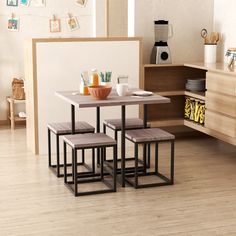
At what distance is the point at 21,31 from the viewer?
6.71m

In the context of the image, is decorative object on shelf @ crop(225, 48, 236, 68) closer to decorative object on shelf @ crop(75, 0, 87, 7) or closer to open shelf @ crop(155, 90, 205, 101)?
open shelf @ crop(155, 90, 205, 101)

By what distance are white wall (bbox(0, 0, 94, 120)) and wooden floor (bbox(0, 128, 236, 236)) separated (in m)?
1.91

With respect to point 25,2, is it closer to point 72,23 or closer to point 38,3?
point 38,3

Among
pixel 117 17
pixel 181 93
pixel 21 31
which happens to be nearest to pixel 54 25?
pixel 21 31

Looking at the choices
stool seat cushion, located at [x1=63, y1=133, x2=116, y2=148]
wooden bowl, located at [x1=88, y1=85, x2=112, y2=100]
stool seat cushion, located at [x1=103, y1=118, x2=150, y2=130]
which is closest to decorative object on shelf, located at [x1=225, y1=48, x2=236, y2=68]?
stool seat cushion, located at [x1=103, y1=118, x2=150, y2=130]

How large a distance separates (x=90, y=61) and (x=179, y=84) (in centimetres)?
117

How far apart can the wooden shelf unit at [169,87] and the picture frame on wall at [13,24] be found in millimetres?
1804

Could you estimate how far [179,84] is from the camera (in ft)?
20.0

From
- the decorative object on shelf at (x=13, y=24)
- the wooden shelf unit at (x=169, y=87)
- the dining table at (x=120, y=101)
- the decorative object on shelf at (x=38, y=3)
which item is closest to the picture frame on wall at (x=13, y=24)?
the decorative object on shelf at (x=13, y=24)

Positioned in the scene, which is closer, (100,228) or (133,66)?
(100,228)

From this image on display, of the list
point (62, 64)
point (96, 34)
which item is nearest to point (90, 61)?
point (62, 64)

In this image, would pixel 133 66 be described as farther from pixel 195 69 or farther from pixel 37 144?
pixel 37 144

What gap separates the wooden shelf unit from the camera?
586 centimetres

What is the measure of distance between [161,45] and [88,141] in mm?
1990
